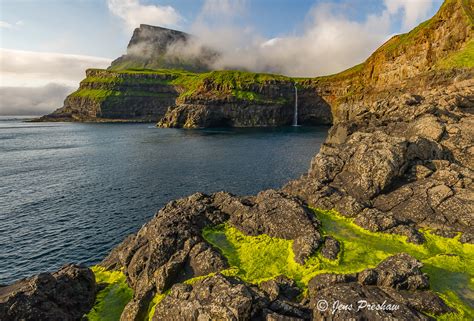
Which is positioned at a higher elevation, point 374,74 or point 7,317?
point 374,74

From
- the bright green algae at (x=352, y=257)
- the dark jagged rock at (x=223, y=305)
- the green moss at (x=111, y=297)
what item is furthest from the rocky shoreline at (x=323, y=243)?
the green moss at (x=111, y=297)

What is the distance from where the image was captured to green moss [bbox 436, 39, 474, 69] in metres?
90.1

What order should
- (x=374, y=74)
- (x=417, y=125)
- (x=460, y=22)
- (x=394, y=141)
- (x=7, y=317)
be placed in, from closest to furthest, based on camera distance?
(x=7, y=317), (x=394, y=141), (x=417, y=125), (x=460, y=22), (x=374, y=74)

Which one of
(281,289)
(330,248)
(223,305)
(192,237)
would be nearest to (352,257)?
(330,248)

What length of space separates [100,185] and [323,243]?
2391 inches

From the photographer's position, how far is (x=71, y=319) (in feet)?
68.0

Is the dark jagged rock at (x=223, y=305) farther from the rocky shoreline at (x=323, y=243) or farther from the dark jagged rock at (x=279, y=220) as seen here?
the dark jagged rock at (x=279, y=220)

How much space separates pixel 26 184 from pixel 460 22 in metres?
158

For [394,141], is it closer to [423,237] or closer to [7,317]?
[423,237]

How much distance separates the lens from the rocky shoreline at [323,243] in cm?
1697

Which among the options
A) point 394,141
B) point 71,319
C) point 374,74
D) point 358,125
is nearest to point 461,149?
point 394,141

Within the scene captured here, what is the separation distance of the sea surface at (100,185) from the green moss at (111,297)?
11.3 meters

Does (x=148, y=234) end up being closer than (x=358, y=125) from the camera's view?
Yes

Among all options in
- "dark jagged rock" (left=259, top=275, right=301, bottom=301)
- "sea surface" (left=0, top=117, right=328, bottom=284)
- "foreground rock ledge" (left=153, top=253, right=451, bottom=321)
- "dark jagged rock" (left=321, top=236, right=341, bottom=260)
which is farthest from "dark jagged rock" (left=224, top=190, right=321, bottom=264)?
"sea surface" (left=0, top=117, right=328, bottom=284)
